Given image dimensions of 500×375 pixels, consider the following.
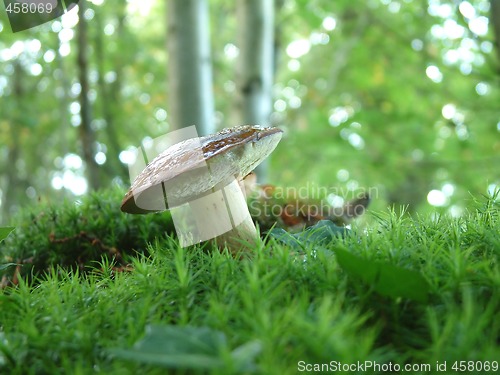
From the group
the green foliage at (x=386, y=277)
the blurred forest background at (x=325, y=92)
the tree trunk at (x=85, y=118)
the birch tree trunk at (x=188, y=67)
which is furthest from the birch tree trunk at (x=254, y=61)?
the green foliage at (x=386, y=277)

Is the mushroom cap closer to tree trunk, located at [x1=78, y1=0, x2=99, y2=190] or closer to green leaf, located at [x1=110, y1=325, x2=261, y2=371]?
green leaf, located at [x1=110, y1=325, x2=261, y2=371]

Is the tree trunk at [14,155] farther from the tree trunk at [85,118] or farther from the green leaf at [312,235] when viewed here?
the green leaf at [312,235]

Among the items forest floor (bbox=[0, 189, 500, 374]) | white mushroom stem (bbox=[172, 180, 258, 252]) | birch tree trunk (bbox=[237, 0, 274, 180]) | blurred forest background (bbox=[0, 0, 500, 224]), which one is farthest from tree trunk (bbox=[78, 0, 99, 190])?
forest floor (bbox=[0, 189, 500, 374])

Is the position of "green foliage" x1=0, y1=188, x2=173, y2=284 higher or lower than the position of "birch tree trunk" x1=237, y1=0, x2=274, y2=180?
lower

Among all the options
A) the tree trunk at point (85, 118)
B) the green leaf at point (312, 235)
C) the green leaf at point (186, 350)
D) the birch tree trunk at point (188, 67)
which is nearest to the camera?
the green leaf at point (186, 350)

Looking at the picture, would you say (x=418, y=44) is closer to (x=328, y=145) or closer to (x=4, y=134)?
(x=328, y=145)

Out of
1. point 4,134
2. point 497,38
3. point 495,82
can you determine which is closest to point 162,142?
point 497,38

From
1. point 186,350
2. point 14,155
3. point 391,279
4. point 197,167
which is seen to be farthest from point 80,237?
point 14,155
